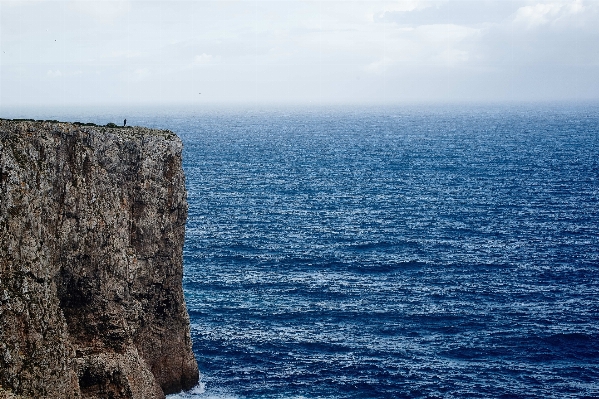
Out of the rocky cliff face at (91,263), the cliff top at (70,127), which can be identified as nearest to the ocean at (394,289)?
the rocky cliff face at (91,263)

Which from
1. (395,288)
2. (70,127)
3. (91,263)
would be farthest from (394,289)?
(70,127)

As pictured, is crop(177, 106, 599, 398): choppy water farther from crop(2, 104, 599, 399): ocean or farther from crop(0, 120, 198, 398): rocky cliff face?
crop(0, 120, 198, 398): rocky cliff face

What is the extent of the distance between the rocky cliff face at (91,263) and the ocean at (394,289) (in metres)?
8.13

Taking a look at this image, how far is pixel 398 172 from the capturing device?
15912cm

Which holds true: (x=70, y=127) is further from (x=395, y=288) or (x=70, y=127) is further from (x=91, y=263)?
(x=395, y=288)

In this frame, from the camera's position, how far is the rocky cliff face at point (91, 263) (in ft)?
133

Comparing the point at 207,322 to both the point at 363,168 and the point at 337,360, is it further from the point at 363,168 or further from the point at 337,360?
the point at 363,168

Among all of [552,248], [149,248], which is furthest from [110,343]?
[552,248]

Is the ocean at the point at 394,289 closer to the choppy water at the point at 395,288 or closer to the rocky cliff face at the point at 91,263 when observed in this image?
the choppy water at the point at 395,288

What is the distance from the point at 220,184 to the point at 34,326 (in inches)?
3880

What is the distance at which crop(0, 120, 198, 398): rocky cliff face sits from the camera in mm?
40469

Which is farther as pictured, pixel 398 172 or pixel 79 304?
pixel 398 172

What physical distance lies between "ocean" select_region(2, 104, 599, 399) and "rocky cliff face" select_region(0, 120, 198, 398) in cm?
813

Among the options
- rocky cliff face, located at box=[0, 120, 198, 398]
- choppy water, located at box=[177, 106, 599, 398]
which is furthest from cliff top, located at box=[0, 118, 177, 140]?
choppy water, located at box=[177, 106, 599, 398]
